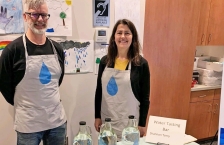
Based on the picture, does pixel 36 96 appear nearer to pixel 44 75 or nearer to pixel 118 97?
pixel 44 75

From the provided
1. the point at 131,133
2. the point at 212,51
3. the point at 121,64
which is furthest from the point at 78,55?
the point at 212,51

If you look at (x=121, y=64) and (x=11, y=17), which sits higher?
(x=11, y=17)

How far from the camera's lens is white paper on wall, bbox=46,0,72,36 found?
1898mm

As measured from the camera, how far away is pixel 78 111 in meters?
2.17

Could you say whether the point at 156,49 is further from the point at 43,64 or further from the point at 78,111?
the point at 43,64

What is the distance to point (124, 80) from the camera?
1.67 meters

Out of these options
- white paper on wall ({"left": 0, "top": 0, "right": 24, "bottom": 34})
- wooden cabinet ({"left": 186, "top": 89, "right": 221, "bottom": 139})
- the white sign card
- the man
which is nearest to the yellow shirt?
the man

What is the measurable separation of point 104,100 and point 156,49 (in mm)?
1072

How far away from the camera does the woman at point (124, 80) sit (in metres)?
1.67

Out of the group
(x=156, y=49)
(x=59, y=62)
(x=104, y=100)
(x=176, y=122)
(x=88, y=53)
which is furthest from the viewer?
(x=156, y=49)

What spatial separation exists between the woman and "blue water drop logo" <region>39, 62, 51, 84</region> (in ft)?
→ 1.30

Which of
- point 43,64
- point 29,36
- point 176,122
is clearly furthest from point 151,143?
point 29,36

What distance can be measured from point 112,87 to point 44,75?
0.47m

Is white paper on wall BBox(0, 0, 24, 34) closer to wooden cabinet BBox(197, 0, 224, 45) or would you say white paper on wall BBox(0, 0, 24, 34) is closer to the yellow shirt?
the yellow shirt
